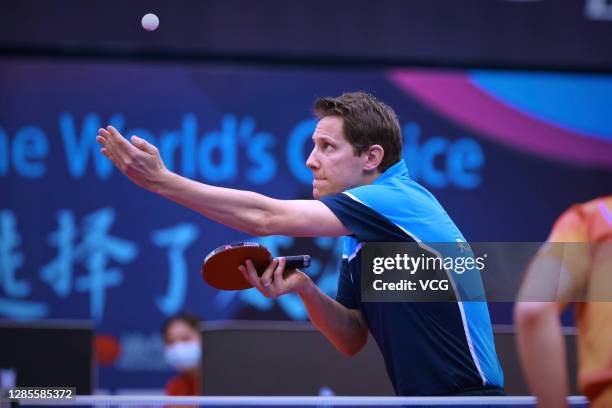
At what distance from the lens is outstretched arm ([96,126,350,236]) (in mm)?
2717

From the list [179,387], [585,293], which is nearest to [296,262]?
[585,293]

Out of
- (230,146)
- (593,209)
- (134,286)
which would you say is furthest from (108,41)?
(593,209)

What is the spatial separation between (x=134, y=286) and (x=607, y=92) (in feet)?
14.0

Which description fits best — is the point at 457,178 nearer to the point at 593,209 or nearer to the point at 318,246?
the point at 318,246

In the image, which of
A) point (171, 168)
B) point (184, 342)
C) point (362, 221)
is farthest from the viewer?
point (171, 168)

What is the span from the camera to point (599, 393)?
1.94 metres

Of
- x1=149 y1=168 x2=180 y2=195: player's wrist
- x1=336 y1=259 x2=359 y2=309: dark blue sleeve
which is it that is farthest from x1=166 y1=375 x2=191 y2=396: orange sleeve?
x1=149 y1=168 x2=180 y2=195: player's wrist

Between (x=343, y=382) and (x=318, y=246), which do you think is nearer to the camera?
(x=343, y=382)

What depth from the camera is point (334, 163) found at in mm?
3283

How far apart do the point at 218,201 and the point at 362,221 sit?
1.56 feet

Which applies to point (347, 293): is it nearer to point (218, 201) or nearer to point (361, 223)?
point (361, 223)

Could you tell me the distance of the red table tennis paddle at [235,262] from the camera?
2.97 m

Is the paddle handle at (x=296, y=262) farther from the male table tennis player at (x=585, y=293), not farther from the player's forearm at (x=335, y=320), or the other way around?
the male table tennis player at (x=585, y=293)

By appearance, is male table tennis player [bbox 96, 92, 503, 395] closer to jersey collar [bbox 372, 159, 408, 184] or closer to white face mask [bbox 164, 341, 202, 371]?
jersey collar [bbox 372, 159, 408, 184]
